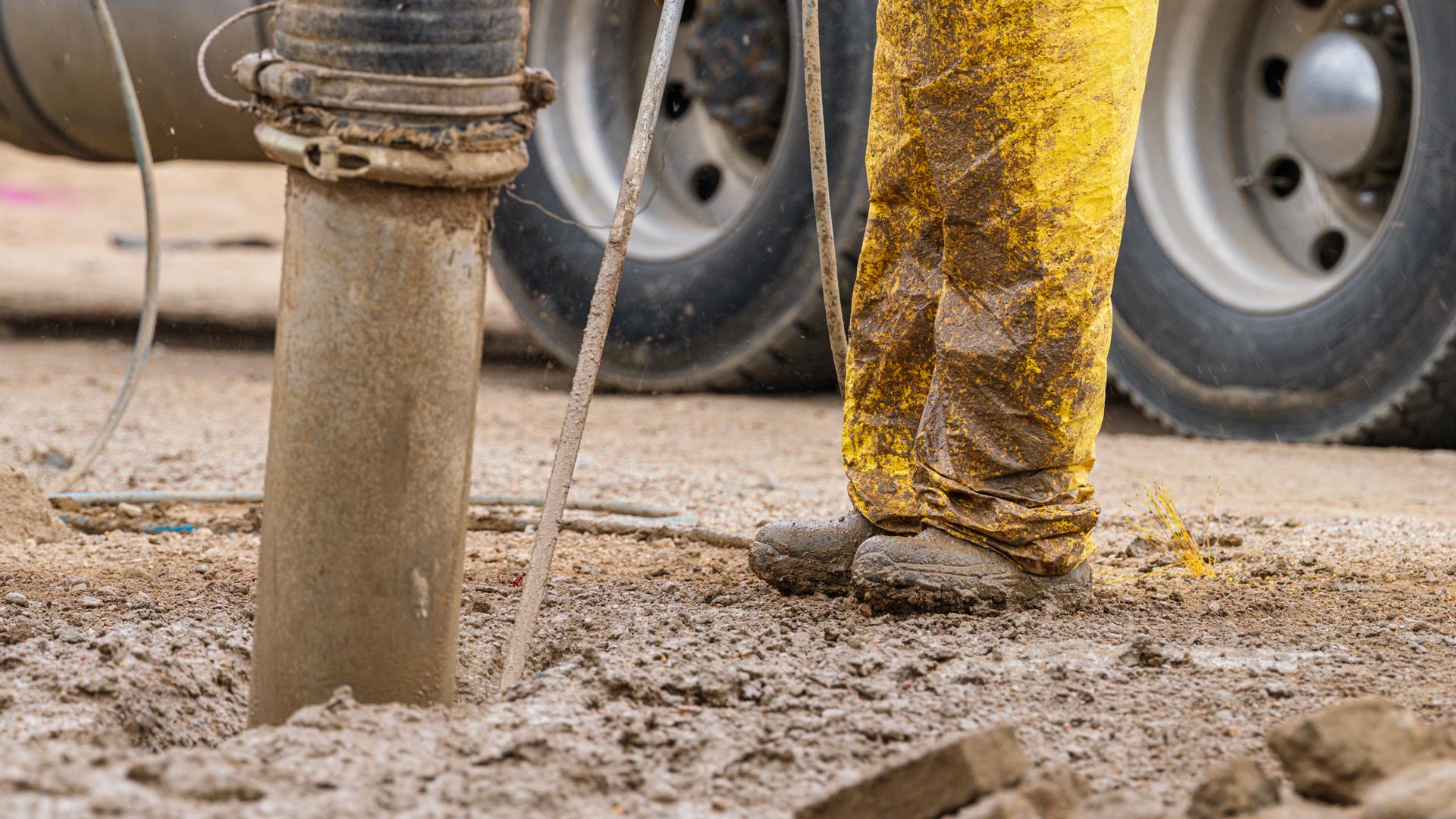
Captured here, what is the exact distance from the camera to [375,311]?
1.47 m

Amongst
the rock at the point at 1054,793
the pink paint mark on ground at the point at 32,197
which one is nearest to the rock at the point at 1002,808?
the rock at the point at 1054,793

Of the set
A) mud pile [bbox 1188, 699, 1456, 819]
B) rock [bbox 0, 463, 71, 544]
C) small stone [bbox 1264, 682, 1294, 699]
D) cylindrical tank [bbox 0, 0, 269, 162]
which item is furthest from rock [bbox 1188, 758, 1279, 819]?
cylindrical tank [bbox 0, 0, 269, 162]

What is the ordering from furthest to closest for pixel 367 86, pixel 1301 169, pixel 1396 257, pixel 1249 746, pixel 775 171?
1. pixel 775 171
2. pixel 1301 169
3. pixel 1396 257
4. pixel 1249 746
5. pixel 367 86

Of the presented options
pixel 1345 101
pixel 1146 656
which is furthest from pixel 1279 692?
pixel 1345 101

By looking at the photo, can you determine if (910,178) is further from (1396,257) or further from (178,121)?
(178,121)

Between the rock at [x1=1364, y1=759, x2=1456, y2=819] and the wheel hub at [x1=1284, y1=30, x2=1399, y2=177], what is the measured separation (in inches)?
97.3

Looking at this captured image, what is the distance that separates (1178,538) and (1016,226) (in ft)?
2.43

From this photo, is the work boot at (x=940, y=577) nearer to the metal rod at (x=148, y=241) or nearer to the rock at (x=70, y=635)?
the rock at (x=70, y=635)

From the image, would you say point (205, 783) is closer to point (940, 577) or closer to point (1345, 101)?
point (940, 577)

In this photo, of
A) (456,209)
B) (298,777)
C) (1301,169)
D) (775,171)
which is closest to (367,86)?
(456,209)

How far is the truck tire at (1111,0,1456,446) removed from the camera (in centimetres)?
331

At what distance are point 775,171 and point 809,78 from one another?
1.81m

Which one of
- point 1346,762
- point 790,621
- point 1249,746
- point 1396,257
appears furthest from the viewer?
point 1396,257

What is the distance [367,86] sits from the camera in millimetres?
1440
